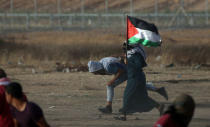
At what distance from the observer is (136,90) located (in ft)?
33.4

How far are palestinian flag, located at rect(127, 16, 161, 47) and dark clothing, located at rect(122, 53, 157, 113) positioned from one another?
272 millimetres

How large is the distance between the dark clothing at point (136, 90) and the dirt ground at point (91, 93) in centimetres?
25

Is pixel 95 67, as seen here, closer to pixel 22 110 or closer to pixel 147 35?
pixel 147 35

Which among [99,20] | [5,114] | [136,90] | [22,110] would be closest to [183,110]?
[22,110]

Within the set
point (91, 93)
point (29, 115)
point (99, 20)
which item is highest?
point (29, 115)

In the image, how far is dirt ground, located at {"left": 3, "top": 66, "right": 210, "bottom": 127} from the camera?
33.1ft

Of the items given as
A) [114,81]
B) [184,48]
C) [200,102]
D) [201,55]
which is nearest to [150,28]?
[114,81]

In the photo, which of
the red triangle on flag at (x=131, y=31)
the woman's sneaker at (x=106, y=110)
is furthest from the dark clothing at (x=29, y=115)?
the woman's sneaker at (x=106, y=110)

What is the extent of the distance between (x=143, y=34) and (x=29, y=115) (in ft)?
17.4

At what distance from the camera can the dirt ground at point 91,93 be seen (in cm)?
1009

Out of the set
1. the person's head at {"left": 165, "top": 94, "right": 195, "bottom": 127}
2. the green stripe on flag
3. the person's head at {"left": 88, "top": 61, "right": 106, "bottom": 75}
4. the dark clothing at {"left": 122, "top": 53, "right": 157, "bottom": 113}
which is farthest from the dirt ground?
the person's head at {"left": 165, "top": 94, "right": 195, "bottom": 127}

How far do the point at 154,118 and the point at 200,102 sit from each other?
248cm

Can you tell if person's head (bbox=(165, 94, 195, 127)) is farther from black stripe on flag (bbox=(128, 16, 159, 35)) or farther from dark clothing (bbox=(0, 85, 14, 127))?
black stripe on flag (bbox=(128, 16, 159, 35))

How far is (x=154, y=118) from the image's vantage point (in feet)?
34.3
